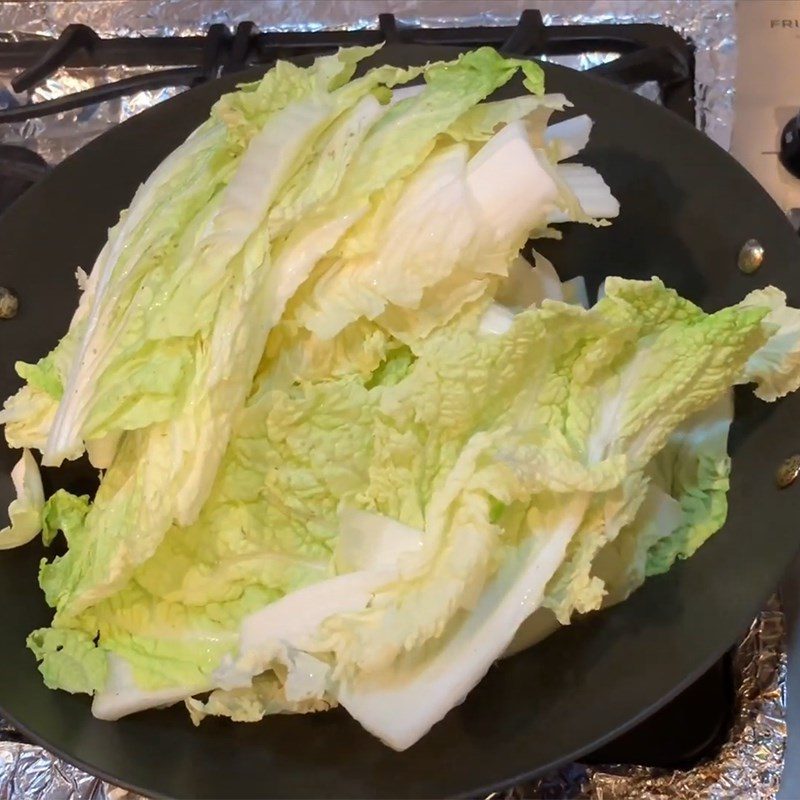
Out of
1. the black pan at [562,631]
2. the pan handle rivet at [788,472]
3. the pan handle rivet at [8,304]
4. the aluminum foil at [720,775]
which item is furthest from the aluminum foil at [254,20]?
the aluminum foil at [720,775]

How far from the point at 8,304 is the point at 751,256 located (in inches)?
39.4

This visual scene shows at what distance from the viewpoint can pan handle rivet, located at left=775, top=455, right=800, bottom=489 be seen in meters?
0.94

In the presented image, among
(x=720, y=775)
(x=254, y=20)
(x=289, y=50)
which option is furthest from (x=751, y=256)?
(x=254, y=20)

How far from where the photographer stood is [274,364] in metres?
0.97

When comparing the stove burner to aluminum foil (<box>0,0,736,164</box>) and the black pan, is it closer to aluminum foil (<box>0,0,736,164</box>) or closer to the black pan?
aluminum foil (<box>0,0,736,164</box>)

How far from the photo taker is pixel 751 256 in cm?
103

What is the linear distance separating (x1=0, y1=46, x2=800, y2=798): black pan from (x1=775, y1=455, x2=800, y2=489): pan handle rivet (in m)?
0.01

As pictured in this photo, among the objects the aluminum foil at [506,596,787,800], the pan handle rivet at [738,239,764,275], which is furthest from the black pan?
the aluminum foil at [506,596,787,800]

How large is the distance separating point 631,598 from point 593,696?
0.42 ft

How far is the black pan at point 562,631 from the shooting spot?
858mm

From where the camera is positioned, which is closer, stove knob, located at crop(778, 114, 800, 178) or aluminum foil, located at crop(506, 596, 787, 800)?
aluminum foil, located at crop(506, 596, 787, 800)

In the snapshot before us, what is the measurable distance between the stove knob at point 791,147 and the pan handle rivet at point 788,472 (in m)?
0.61

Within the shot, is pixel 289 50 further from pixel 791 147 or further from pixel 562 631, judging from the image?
pixel 562 631

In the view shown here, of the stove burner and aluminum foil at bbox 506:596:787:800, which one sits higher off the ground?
the stove burner
